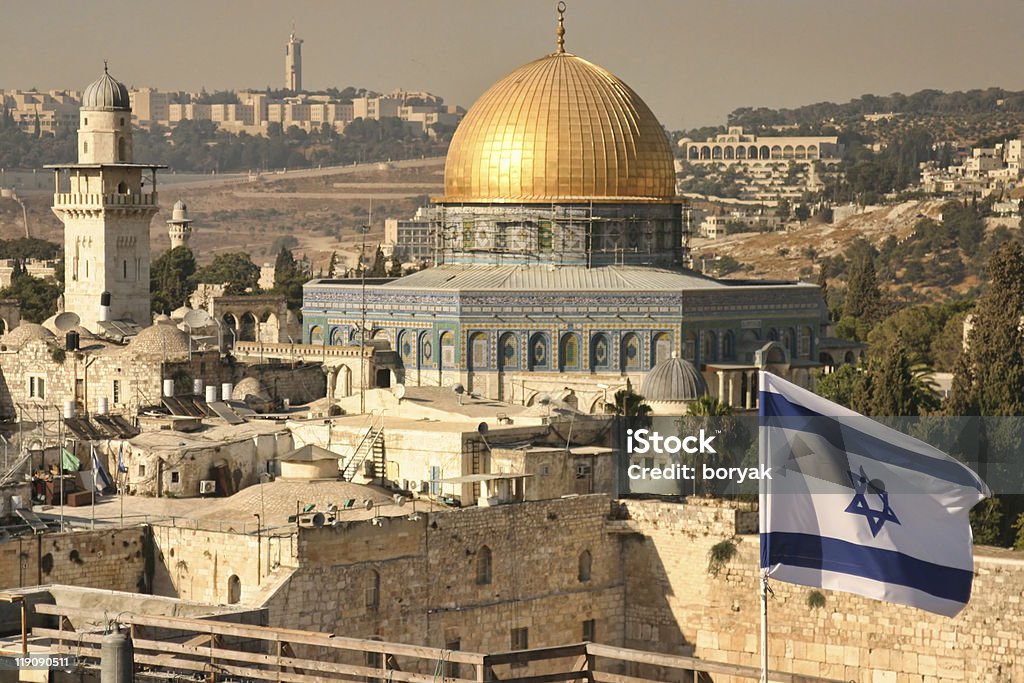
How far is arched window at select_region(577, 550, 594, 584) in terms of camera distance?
28.7 m

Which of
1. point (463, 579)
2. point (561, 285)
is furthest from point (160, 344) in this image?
point (463, 579)

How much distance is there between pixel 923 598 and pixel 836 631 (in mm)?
10994

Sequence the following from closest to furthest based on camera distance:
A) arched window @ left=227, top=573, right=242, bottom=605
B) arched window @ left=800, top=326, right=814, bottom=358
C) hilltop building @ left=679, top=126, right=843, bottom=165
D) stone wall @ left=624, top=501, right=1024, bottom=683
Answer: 1. arched window @ left=227, top=573, right=242, bottom=605
2. stone wall @ left=624, top=501, right=1024, bottom=683
3. arched window @ left=800, top=326, right=814, bottom=358
4. hilltop building @ left=679, top=126, right=843, bottom=165

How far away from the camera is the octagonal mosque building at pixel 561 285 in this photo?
1601 inches

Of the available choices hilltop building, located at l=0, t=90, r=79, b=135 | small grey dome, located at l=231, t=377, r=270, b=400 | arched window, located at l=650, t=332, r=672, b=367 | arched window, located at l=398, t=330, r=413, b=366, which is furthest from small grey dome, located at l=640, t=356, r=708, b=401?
hilltop building, located at l=0, t=90, r=79, b=135

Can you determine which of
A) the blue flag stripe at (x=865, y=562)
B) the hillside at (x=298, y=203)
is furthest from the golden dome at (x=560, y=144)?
the hillside at (x=298, y=203)

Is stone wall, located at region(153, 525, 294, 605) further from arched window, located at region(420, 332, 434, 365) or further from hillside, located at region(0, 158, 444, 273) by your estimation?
hillside, located at region(0, 158, 444, 273)

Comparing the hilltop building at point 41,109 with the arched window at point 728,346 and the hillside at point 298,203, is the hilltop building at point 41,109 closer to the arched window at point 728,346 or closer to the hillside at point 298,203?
the hillside at point 298,203

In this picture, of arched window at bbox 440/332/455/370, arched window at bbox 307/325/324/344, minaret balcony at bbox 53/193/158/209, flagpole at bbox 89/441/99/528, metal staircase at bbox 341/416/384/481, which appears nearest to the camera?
flagpole at bbox 89/441/99/528

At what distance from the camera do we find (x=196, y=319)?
153ft

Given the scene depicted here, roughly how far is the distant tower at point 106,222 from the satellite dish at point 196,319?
2.53 ft

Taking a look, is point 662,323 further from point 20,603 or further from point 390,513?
point 20,603

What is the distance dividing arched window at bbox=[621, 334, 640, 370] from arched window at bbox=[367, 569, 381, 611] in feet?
48.5

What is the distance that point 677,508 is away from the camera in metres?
28.9
